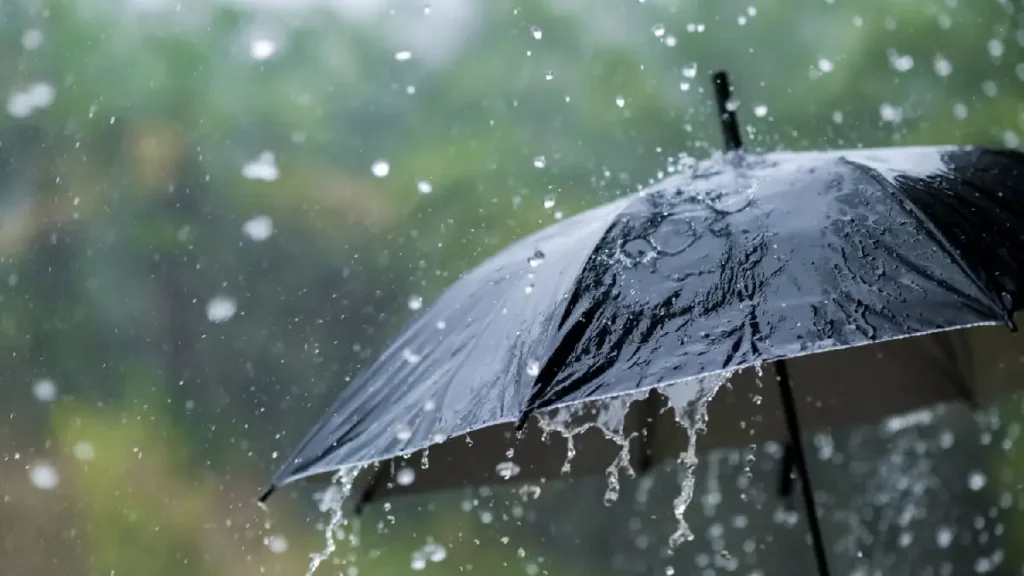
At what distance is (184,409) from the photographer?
158 inches

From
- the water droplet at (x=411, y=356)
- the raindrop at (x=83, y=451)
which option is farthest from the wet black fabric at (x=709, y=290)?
the raindrop at (x=83, y=451)

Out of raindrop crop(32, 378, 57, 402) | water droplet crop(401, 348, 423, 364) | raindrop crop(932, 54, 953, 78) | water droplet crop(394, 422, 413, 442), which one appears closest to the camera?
water droplet crop(394, 422, 413, 442)

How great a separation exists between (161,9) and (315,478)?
3396mm

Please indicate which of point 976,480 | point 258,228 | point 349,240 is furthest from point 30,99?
point 976,480

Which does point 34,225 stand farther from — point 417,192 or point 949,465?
point 949,465

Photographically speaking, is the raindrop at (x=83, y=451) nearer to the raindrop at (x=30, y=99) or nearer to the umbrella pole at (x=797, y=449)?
the raindrop at (x=30, y=99)

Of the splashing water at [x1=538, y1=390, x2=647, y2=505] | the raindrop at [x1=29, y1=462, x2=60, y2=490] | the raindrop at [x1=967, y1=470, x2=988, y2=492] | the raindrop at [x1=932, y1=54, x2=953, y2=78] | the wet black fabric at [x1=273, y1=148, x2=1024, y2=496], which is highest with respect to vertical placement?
the wet black fabric at [x1=273, y1=148, x2=1024, y2=496]

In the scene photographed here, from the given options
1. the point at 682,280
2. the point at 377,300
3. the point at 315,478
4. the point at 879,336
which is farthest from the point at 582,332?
the point at 377,300

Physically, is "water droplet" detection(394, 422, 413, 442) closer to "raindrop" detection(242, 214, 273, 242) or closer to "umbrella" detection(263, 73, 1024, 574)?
"umbrella" detection(263, 73, 1024, 574)

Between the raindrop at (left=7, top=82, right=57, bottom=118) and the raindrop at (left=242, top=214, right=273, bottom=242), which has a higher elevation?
the raindrop at (left=7, top=82, right=57, bottom=118)

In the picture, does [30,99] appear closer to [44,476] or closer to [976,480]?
[44,476]

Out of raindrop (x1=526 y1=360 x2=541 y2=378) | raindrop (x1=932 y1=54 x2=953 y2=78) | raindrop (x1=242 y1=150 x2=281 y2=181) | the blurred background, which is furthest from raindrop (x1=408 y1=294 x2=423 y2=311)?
raindrop (x1=526 y1=360 x2=541 y2=378)

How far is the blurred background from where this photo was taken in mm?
3971

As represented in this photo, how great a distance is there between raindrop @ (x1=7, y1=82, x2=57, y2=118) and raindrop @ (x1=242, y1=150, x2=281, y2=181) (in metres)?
0.89
